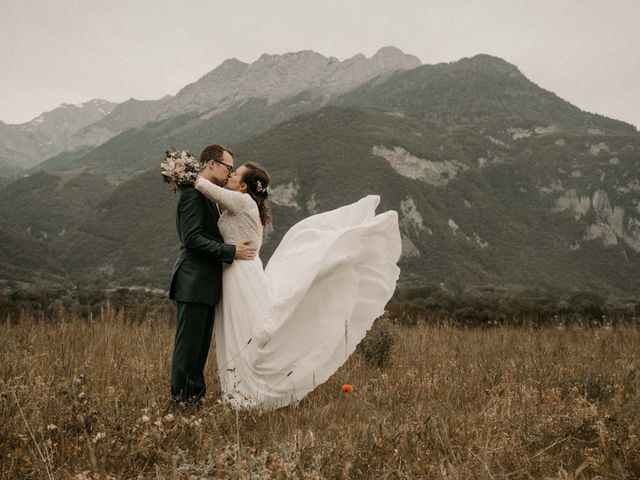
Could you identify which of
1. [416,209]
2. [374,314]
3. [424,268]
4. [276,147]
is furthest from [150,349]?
[276,147]

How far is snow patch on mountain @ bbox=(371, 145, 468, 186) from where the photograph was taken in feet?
604

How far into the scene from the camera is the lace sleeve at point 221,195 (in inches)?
195

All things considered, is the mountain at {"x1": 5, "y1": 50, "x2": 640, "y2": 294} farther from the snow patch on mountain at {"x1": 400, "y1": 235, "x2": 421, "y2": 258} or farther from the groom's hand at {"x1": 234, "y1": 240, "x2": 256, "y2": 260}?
the groom's hand at {"x1": 234, "y1": 240, "x2": 256, "y2": 260}

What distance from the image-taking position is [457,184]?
193250 mm

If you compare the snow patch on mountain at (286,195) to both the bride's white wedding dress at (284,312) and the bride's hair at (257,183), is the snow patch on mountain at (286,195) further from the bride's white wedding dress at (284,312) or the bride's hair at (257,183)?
the bride's white wedding dress at (284,312)

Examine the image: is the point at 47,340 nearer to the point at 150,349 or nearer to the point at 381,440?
the point at 150,349

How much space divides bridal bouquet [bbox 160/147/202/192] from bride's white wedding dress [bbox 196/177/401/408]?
17cm

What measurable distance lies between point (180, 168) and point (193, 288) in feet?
3.55

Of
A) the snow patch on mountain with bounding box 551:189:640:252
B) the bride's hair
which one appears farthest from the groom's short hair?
the snow patch on mountain with bounding box 551:189:640:252

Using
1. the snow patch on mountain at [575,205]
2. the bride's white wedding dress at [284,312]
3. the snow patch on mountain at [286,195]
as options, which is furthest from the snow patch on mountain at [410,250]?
the bride's white wedding dress at [284,312]

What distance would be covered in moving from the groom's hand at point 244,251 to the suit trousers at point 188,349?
1.75 ft

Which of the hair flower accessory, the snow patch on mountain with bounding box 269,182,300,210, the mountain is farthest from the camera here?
the snow patch on mountain with bounding box 269,182,300,210

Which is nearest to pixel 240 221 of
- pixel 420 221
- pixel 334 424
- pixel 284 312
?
pixel 284 312

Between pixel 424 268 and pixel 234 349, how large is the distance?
447ft
